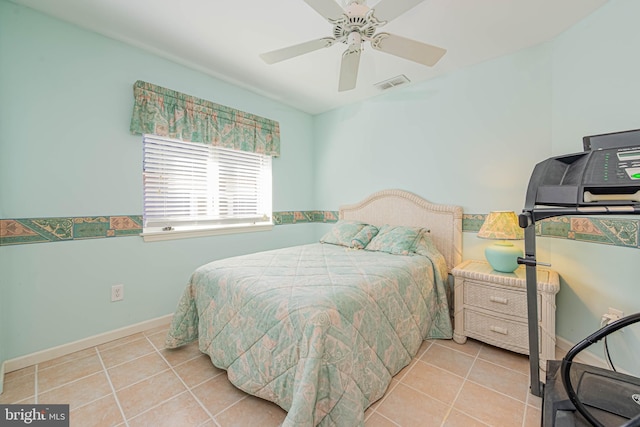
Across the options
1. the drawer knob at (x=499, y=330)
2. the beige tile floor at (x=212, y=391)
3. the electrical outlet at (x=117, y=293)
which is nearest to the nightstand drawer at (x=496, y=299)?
the drawer knob at (x=499, y=330)

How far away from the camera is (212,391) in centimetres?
161

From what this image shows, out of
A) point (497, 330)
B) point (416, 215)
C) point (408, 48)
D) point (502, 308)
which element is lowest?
point (497, 330)

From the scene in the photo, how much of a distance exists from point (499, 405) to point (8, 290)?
10.6 feet

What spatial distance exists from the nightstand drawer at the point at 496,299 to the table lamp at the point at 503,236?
209 mm

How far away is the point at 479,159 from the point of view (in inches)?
97.9

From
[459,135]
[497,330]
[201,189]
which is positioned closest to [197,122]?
[201,189]

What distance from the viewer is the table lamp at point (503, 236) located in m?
2.04

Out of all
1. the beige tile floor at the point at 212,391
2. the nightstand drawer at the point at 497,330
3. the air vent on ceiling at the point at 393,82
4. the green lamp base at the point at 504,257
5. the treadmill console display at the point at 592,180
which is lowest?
the beige tile floor at the point at 212,391

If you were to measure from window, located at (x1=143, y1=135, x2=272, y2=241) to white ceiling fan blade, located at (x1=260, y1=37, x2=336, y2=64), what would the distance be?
142 centimetres

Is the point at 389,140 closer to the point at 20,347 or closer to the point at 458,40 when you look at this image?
the point at 458,40

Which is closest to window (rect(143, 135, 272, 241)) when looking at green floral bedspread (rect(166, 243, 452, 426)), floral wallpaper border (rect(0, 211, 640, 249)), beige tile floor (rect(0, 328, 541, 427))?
floral wallpaper border (rect(0, 211, 640, 249))

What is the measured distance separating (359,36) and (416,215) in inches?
73.4

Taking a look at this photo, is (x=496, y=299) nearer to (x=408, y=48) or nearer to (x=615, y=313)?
(x=615, y=313)

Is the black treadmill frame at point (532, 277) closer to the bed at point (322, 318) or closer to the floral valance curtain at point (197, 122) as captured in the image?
the bed at point (322, 318)
